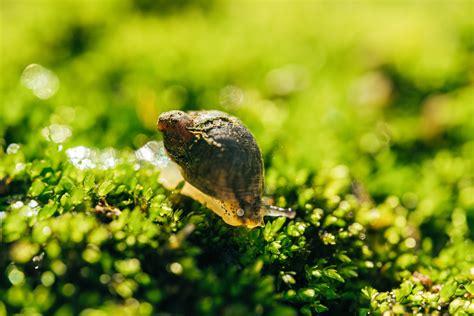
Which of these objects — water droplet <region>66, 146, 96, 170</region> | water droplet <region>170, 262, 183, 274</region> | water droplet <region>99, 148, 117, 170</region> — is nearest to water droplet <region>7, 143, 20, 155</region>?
water droplet <region>66, 146, 96, 170</region>

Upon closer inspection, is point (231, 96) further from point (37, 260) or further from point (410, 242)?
point (37, 260)

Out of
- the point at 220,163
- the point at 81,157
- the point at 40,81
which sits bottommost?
the point at 40,81

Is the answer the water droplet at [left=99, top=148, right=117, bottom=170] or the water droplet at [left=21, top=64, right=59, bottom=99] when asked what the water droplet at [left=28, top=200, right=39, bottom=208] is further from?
the water droplet at [left=21, top=64, right=59, bottom=99]

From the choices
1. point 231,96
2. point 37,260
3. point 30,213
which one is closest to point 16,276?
point 37,260

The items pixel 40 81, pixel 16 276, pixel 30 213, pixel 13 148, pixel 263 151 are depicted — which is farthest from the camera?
pixel 40 81

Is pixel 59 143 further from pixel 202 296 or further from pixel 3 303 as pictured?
pixel 202 296

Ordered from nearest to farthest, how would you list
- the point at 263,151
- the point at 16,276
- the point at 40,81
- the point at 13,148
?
1. the point at 16,276
2. the point at 13,148
3. the point at 263,151
4. the point at 40,81
